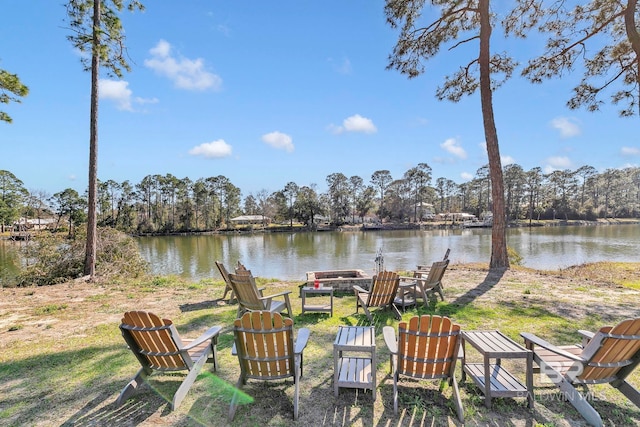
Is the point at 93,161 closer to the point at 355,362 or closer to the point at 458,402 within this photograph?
the point at 355,362

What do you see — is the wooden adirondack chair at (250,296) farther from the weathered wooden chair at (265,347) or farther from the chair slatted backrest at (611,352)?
the chair slatted backrest at (611,352)

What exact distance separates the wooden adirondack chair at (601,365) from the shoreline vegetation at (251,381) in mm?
130

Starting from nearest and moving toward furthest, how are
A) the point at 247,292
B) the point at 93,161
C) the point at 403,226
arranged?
the point at 247,292, the point at 93,161, the point at 403,226

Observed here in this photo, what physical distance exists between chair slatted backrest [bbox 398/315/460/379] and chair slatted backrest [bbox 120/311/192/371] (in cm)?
178

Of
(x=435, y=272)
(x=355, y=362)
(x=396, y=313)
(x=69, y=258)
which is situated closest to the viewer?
(x=355, y=362)

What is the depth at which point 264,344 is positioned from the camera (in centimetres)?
244

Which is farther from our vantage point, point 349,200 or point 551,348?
point 349,200

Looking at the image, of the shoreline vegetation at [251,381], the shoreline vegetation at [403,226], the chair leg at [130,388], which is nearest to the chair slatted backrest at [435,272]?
the shoreline vegetation at [251,381]

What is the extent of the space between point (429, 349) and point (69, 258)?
10.4 meters

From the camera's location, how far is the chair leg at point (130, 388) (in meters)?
2.60

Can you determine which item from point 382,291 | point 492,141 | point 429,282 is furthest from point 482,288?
point 492,141

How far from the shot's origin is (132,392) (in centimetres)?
268

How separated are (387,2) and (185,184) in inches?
1955

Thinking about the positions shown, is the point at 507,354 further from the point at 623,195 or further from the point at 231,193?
the point at 623,195
